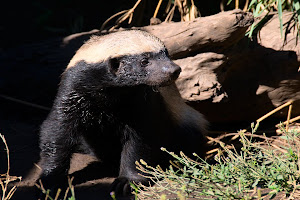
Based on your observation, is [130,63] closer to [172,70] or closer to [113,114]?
[172,70]

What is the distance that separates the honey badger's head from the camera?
11.5ft

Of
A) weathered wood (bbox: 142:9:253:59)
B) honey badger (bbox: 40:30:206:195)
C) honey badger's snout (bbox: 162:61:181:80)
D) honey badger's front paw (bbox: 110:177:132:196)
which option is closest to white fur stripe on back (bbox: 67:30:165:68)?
honey badger (bbox: 40:30:206:195)

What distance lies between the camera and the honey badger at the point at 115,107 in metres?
3.53

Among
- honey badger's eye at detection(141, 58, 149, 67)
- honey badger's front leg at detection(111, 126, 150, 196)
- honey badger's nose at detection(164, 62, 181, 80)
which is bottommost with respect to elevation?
honey badger's front leg at detection(111, 126, 150, 196)

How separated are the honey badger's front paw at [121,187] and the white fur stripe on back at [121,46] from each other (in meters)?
1.05

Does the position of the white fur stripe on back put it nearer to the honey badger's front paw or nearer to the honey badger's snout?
the honey badger's snout

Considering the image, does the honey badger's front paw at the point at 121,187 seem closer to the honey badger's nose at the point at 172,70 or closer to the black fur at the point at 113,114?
the black fur at the point at 113,114

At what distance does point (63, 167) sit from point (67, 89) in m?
0.67

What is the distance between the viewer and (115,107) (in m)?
3.79

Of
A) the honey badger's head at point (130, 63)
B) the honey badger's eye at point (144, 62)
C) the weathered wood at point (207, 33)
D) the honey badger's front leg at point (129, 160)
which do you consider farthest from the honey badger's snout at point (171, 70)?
the weathered wood at point (207, 33)

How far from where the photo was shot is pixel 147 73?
3.53 m

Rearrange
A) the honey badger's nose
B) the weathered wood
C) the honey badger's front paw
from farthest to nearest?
the weathered wood
the honey badger's front paw
the honey badger's nose

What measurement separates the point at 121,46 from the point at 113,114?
1.98 ft

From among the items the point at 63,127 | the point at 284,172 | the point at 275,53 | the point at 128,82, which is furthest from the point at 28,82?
the point at 284,172
